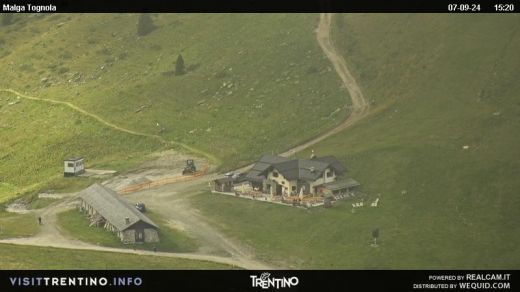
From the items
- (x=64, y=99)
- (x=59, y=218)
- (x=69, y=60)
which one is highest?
(x=69, y=60)

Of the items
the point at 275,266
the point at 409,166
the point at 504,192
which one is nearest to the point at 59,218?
the point at 275,266

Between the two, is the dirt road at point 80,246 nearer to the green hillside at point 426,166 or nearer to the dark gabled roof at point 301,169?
the green hillside at point 426,166

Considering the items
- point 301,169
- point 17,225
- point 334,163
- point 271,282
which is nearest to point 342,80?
point 334,163

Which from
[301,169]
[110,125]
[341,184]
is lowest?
[341,184]

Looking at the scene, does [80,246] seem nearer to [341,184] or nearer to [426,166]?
[341,184]

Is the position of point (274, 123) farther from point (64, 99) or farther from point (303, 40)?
point (64, 99)

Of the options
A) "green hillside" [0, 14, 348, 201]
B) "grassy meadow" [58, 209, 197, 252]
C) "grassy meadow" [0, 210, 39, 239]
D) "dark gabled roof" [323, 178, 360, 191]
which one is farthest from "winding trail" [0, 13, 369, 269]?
"dark gabled roof" [323, 178, 360, 191]
